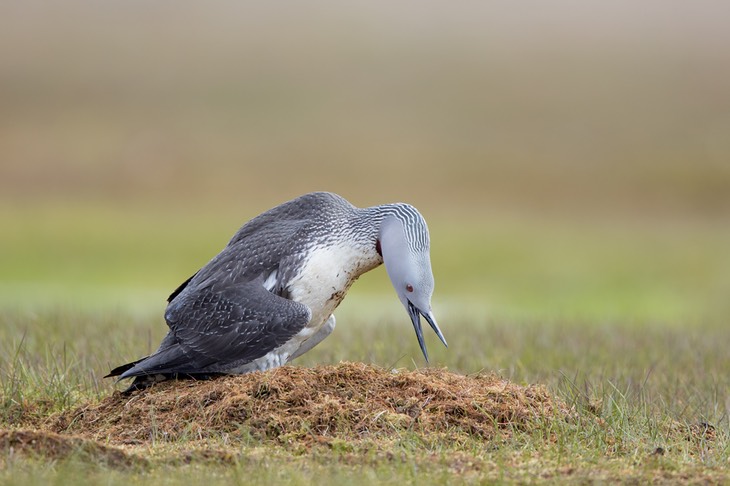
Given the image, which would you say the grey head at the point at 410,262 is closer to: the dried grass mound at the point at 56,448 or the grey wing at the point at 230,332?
the grey wing at the point at 230,332

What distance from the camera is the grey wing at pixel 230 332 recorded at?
6426 mm

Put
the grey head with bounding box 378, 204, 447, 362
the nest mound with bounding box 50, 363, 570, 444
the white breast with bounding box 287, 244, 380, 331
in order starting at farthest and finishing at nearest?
the white breast with bounding box 287, 244, 380, 331, the grey head with bounding box 378, 204, 447, 362, the nest mound with bounding box 50, 363, 570, 444

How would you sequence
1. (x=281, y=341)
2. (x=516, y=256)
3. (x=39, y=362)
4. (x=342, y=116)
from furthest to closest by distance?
(x=342, y=116)
(x=516, y=256)
(x=39, y=362)
(x=281, y=341)

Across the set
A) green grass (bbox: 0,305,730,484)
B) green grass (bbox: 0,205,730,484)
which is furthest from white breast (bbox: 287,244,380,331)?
green grass (bbox: 0,305,730,484)

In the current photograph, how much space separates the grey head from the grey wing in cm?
58

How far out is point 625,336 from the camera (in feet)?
37.9

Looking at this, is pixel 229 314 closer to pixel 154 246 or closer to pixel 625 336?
pixel 625 336

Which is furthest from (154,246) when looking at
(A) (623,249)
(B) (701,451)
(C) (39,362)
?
(B) (701,451)

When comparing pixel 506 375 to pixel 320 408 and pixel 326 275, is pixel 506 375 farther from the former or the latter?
pixel 320 408

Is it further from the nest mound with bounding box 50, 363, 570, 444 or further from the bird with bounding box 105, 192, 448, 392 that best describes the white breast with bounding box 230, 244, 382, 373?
the nest mound with bounding box 50, 363, 570, 444

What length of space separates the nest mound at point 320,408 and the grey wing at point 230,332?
0.15 metres

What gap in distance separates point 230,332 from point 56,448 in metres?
1.61

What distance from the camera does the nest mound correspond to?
18.7 feet

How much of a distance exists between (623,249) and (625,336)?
730 inches
